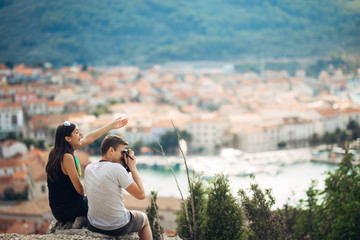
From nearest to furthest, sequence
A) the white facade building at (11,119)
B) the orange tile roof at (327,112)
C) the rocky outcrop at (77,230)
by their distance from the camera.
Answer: the rocky outcrop at (77,230) < the white facade building at (11,119) < the orange tile roof at (327,112)

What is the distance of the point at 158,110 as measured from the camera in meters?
23.3

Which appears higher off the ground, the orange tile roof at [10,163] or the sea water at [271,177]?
the orange tile roof at [10,163]

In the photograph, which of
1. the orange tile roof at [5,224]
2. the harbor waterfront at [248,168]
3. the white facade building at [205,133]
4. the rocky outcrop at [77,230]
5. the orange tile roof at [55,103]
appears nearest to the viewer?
the rocky outcrop at [77,230]

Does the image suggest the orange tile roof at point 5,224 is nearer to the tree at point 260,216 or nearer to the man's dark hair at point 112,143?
the tree at point 260,216

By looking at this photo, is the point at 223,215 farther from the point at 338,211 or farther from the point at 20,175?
the point at 20,175

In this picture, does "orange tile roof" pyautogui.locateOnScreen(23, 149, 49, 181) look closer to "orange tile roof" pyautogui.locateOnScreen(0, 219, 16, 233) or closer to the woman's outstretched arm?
"orange tile roof" pyautogui.locateOnScreen(0, 219, 16, 233)

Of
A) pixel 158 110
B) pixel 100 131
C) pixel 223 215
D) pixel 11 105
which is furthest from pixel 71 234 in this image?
pixel 158 110

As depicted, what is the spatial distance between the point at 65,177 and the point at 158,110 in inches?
865

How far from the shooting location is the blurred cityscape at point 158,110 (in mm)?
13305

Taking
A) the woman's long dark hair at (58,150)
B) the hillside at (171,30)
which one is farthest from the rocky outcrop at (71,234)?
the hillside at (171,30)

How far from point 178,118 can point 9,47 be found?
2038 cm

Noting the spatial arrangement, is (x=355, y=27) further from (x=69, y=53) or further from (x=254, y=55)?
(x=69, y=53)

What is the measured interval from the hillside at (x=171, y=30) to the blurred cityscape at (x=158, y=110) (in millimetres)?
4389

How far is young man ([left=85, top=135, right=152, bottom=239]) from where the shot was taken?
1220mm
